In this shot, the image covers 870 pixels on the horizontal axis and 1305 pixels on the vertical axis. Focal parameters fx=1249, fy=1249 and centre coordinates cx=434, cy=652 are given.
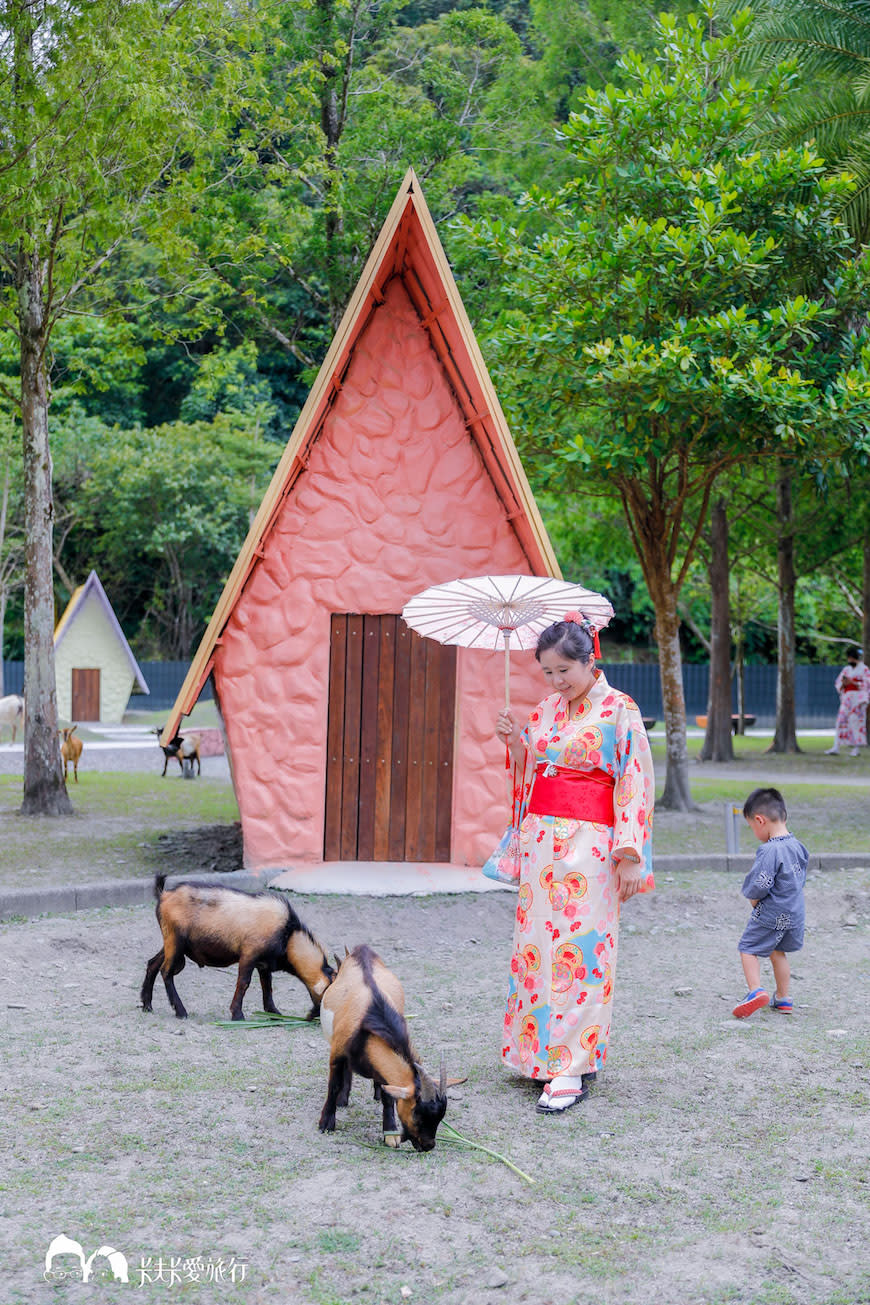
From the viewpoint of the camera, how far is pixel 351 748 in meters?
9.23

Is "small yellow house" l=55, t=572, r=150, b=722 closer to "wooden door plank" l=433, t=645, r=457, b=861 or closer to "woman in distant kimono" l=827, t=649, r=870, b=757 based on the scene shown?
"woman in distant kimono" l=827, t=649, r=870, b=757

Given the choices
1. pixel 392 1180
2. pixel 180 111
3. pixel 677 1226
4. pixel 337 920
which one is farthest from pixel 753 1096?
pixel 180 111

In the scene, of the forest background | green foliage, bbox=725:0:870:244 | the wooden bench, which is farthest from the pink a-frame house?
the wooden bench

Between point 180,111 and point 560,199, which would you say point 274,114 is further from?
point 560,199

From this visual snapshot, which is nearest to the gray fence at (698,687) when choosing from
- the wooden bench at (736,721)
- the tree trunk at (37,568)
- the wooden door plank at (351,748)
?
the wooden bench at (736,721)

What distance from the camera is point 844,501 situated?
19.8 m

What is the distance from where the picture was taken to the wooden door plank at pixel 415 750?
9273 millimetres

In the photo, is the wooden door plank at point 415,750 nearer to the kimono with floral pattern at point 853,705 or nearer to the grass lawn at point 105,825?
the grass lawn at point 105,825

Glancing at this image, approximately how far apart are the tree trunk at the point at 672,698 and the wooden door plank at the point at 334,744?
4711 mm

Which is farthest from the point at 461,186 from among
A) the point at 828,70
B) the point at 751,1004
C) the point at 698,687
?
the point at 698,687

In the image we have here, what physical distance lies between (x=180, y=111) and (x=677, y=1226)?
434 inches

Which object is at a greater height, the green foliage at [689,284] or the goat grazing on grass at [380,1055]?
the green foliage at [689,284]

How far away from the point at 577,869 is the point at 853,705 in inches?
802
